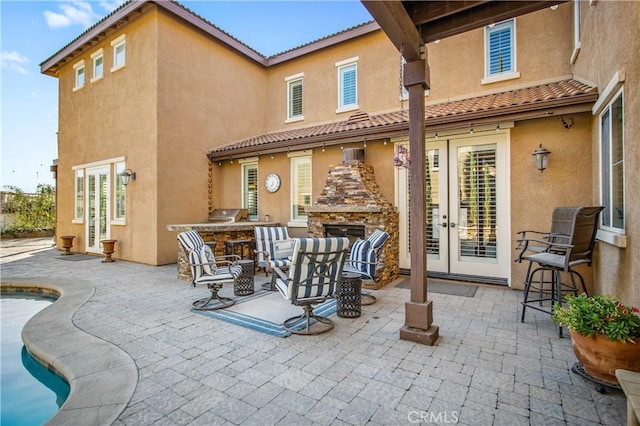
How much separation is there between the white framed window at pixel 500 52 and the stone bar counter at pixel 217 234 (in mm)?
6787

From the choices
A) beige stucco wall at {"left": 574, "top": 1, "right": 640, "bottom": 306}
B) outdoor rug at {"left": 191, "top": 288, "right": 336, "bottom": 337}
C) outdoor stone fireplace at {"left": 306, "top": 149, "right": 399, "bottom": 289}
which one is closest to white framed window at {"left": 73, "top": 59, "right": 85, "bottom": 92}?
outdoor stone fireplace at {"left": 306, "top": 149, "right": 399, "bottom": 289}

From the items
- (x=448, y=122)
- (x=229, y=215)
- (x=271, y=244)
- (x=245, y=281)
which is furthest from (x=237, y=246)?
(x=448, y=122)

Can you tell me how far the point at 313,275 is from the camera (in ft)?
12.6

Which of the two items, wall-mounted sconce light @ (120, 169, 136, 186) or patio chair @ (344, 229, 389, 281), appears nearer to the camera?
patio chair @ (344, 229, 389, 281)

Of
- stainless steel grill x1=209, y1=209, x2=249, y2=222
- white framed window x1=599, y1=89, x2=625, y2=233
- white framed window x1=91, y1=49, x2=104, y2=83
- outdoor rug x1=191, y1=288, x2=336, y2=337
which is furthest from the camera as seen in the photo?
white framed window x1=91, y1=49, x2=104, y2=83

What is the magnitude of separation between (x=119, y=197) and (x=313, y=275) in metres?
8.56

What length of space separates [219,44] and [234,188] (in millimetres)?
4725

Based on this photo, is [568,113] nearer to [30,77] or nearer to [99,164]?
[99,164]

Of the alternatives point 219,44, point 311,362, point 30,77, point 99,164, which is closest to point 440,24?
point 311,362

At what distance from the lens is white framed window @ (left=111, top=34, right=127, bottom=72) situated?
962 centimetres

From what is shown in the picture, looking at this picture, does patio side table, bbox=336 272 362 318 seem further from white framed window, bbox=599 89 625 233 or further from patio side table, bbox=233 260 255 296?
white framed window, bbox=599 89 625 233

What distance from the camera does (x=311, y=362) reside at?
3148 millimetres

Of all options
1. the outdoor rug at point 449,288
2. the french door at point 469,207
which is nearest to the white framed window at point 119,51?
the french door at point 469,207

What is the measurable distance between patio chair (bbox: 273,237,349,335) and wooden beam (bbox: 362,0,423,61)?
230 centimetres
